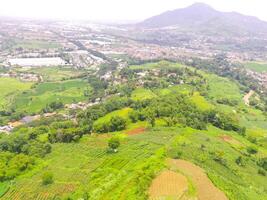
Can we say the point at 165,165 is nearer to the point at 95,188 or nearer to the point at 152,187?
the point at 152,187

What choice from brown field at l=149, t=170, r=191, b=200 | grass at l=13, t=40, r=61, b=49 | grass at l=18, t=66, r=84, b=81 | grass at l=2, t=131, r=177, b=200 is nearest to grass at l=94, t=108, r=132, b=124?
grass at l=2, t=131, r=177, b=200

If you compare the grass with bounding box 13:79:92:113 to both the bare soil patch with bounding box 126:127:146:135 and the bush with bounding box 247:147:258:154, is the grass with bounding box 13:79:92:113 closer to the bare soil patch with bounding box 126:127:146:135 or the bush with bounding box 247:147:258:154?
the bare soil patch with bounding box 126:127:146:135

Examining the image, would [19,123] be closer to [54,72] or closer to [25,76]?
[25,76]

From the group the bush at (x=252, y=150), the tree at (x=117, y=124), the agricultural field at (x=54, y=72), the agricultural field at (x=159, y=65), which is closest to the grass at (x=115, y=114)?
the tree at (x=117, y=124)

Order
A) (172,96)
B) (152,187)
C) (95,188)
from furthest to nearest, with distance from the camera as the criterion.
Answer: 1. (172,96)
2. (95,188)
3. (152,187)

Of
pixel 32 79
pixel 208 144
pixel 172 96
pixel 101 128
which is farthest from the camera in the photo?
pixel 32 79

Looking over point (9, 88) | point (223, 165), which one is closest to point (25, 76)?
point (9, 88)

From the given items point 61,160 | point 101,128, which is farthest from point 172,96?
point 61,160
